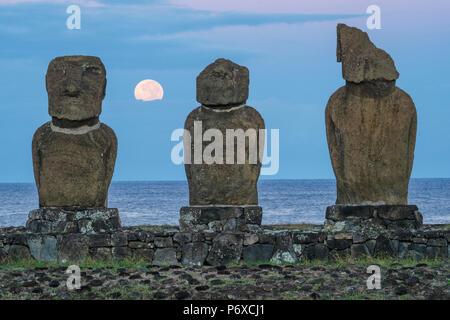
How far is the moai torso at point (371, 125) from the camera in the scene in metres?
13.6

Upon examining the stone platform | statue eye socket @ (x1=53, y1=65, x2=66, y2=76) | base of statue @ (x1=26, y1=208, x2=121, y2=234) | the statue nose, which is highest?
statue eye socket @ (x1=53, y1=65, x2=66, y2=76)

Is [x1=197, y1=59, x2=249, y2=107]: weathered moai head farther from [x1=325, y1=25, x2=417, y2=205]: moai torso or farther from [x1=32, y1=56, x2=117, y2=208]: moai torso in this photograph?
[x1=32, y1=56, x2=117, y2=208]: moai torso

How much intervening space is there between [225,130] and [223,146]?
11.1 inches

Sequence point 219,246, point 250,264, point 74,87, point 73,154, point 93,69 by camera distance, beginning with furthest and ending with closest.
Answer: point 93,69
point 73,154
point 74,87
point 219,246
point 250,264

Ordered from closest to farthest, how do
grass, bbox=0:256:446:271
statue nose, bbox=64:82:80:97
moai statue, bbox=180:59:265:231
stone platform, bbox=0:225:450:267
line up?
grass, bbox=0:256:446:271 → stone platform, bbox=0:225:450:267 → moai statue, bbox=180:59:265:231 → statue nose, bbox=64:82:80:97

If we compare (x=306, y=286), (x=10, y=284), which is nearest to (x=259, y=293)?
(x=306, y=286)

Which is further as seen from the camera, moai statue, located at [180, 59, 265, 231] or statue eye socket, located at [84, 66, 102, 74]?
statue eye socket, located at [84, 66, 102, 74]

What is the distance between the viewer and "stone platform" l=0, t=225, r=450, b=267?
1216 centimetres

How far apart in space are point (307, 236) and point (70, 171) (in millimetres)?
4400

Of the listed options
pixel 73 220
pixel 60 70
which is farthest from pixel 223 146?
pixel 60 70

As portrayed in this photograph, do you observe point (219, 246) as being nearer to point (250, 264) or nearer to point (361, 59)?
point (250, 264)

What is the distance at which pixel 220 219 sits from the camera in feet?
43.5

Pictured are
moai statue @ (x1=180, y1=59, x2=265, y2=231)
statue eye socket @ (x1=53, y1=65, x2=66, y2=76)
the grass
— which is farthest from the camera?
statue eye socket @ (x1=53, y1=65, x2=66, y2=76)

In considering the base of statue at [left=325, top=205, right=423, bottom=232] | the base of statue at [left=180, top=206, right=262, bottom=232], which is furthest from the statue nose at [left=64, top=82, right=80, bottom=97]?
the base of statue at [left=325, top=205, right=423, bottom=232]
